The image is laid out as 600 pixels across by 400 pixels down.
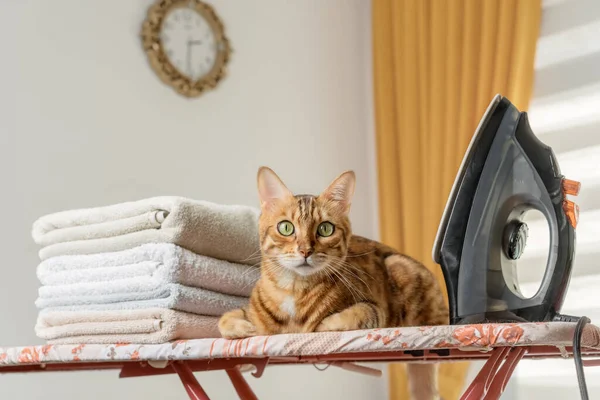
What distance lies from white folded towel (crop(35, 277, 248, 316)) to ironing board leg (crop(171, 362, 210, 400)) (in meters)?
0.11

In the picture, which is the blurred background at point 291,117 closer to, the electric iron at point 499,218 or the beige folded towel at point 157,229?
the beige folded towel at point 157,229

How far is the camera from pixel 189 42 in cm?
206

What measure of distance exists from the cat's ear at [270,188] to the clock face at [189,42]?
1.15 m

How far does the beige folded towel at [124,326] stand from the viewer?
1.01 meters

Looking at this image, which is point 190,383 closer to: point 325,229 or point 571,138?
point 325,229

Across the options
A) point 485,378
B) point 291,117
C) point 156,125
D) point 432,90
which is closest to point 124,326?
point 485,378

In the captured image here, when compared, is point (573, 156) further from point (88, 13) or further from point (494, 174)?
point (88, 13)

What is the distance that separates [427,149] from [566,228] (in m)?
1.45

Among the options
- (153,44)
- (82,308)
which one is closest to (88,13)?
(153,44)

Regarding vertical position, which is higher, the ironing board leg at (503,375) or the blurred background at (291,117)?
the blurred background at (291,117)

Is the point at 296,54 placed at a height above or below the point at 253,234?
above

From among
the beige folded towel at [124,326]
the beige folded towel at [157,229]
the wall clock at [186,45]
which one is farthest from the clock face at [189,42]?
the beige folded towel at [124,326]

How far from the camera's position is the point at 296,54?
8.00ft

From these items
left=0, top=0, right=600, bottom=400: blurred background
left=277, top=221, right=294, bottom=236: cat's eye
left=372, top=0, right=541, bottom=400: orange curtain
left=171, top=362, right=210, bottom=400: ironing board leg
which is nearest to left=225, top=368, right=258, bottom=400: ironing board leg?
left=171, top=362, right=210, bottom=400: ironing board leg
